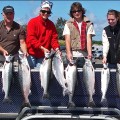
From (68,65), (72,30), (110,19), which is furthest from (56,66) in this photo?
(110,19)

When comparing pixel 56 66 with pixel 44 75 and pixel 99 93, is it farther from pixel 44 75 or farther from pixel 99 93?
pixel 99 93

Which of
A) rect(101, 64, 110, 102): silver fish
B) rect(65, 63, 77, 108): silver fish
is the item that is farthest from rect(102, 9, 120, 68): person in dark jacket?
rect(65, 63, 77, 108): silver fish

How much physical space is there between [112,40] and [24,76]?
1.83m

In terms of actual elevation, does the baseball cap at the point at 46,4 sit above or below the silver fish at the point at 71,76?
above

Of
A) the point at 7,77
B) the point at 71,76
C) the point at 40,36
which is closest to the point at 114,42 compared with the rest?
the point at 71,76

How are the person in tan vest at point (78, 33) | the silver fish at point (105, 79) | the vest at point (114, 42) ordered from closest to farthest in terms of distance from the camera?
the silver fish at point (105, 79), the person in tan vest at point (78, 33), the vest at point (114, 42)

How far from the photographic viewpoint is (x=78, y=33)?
24.1 feet

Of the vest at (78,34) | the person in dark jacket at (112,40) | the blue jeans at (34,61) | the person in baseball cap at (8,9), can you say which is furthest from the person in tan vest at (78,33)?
the person in baseball cap at (8,9)

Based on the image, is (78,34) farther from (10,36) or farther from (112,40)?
(10,36)

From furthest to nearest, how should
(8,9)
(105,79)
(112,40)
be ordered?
1. (112,40)
2. (8,9)
3. (105,79)

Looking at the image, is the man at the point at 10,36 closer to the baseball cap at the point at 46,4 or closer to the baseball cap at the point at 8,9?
the baseball cap at the point at 8,9

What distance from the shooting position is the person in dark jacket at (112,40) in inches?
288

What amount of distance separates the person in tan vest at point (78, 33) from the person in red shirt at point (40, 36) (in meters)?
0.32

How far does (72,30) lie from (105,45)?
682 millimetres
